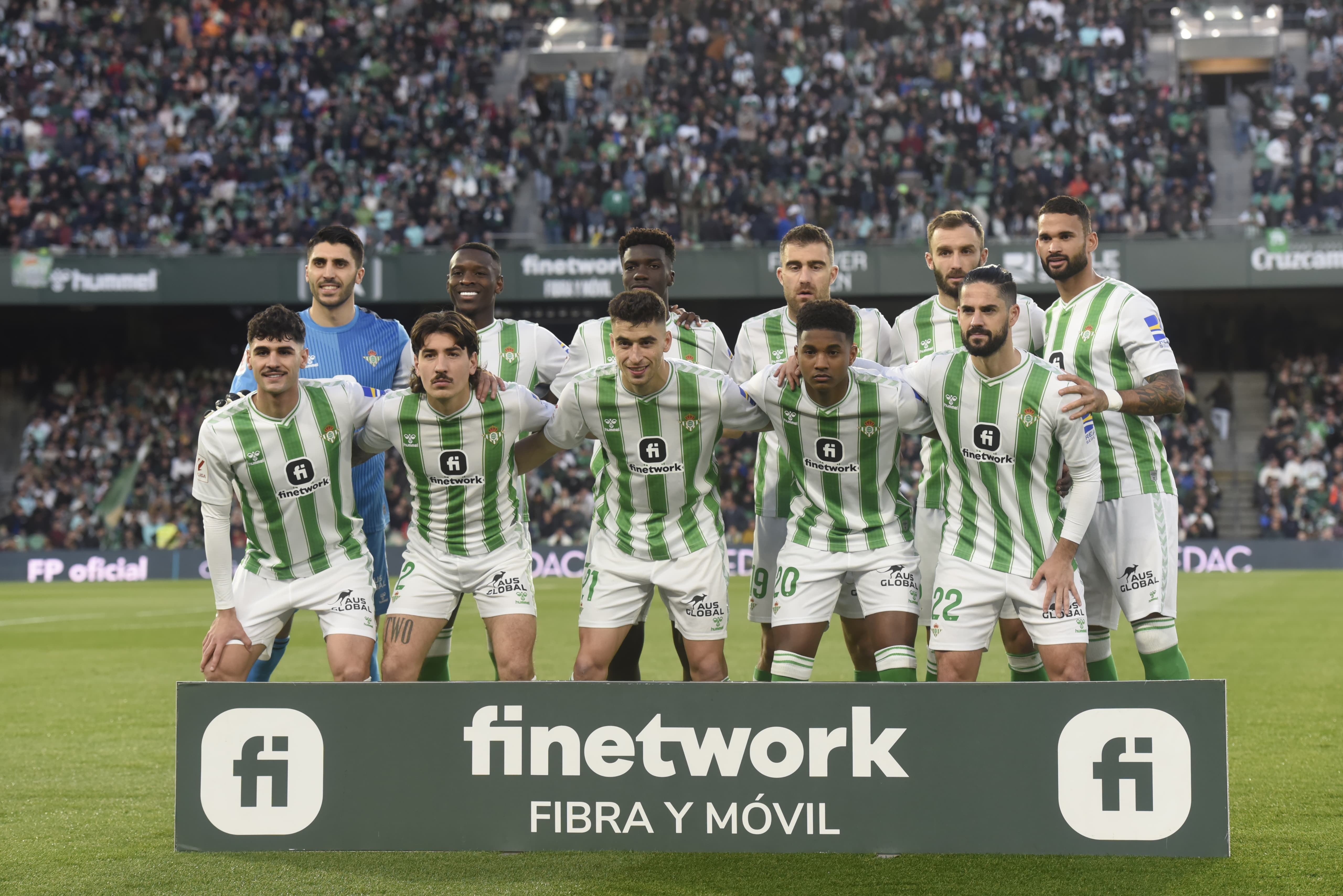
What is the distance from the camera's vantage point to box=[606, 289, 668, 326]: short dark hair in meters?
5.05

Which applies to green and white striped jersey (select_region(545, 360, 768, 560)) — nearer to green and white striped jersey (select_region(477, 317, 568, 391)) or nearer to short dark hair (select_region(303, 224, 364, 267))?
green and white striped jersey (select_region(477, 317, 568, 391))

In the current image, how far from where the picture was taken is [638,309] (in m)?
5.05

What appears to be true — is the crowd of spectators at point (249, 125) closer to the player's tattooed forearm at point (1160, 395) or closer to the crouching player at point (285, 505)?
the crouching player at point (285, 505)

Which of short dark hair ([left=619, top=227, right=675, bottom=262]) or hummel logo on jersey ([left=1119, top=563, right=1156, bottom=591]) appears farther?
short dark hair ([left=619, top=227, right=675, bottom=262])

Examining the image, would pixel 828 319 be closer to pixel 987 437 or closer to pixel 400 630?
pixel 987 437

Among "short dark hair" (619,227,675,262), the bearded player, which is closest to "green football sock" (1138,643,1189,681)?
the bearded player

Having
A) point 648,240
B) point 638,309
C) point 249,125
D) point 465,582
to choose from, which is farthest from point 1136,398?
point 249,125

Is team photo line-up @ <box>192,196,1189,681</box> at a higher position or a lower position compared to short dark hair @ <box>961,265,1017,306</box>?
lower

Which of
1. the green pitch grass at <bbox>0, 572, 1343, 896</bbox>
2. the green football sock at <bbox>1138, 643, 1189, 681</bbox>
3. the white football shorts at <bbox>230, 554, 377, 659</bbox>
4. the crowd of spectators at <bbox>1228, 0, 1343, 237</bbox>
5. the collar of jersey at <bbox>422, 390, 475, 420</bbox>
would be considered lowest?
the green pitch grass at <bbox>0, 572, 1343, 896</bbox>

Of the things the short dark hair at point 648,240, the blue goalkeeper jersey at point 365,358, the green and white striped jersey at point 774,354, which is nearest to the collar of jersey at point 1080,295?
the green and white striped jersey at point 774,354

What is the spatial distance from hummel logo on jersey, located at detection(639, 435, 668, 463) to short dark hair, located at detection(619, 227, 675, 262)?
943mm

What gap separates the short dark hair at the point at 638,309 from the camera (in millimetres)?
5047

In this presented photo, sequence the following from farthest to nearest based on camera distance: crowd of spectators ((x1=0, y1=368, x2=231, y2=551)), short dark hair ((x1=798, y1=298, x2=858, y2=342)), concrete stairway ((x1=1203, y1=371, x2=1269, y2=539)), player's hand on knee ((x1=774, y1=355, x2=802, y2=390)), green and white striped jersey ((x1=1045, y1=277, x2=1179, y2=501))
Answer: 1. concrete stairway ((x1=1203, y1=371, x2=1269, y2=539))
2. crowd of spectators ((x1=0, y1=368, x2=231, y2=551))
3. green and white striped jersey ((x1=1045, y1=277, x2=1179, y2=501))
4. player's hand on knee ((x1=774, y1=355, x2=802, y2=390))
5. short dark hair ((x1=798, y1=298, x2=858, y2=342))

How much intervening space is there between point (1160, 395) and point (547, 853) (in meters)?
2.92
